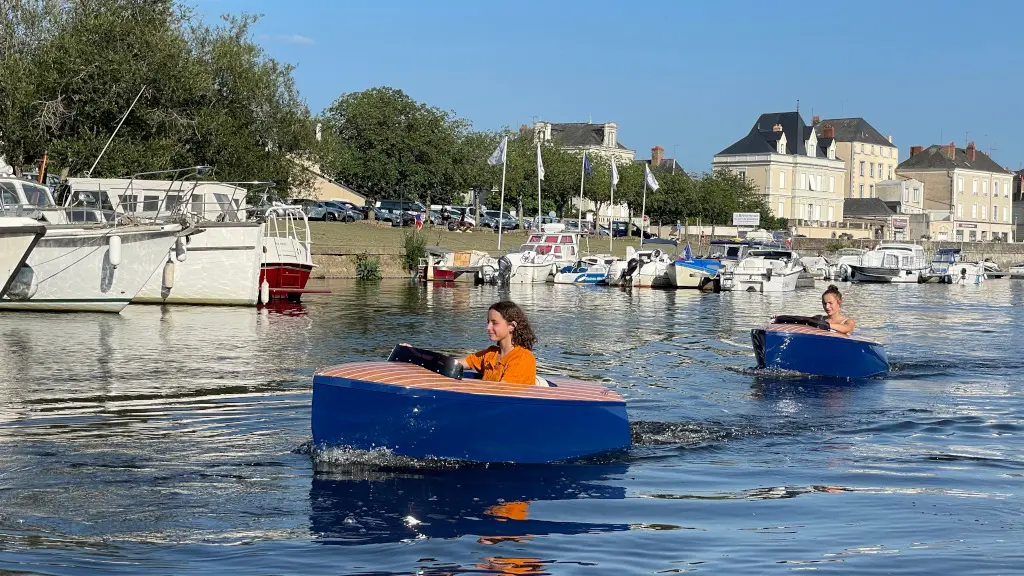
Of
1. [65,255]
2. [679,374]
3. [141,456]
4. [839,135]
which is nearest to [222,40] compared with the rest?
[65,255]

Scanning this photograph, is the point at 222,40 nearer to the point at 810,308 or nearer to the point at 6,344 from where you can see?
the point at 810,308

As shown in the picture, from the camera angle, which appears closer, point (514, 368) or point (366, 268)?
point (514, 368)

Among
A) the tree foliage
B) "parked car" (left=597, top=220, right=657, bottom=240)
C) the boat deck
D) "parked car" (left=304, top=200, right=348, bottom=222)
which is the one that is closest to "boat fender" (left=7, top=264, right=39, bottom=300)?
the tree foliage

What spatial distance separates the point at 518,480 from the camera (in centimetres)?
1183

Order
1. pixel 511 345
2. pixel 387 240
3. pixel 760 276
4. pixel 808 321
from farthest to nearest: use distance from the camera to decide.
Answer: pixel 387 240 → pixel 760 276 → pixel 808 321 → pixel 511 345

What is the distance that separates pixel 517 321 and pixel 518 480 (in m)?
1.50

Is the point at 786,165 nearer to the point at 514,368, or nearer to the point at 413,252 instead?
the point at 413,252

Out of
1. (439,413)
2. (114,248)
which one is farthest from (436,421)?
(114,248)

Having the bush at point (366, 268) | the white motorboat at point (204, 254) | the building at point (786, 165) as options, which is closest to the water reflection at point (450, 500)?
the white motorboat at point (204, 254)

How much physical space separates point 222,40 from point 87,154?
385 inches

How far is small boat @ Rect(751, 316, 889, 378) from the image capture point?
65.8 feet

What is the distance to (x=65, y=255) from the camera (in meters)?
30.7

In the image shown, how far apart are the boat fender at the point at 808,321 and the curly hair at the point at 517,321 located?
8995 millimetres

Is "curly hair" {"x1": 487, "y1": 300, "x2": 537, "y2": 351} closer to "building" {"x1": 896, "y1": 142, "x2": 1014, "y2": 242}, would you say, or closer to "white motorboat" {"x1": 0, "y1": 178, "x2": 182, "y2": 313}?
"white motorboat" {"x1": 0, "y1": 178, "x2": 182, "y2": 313}
